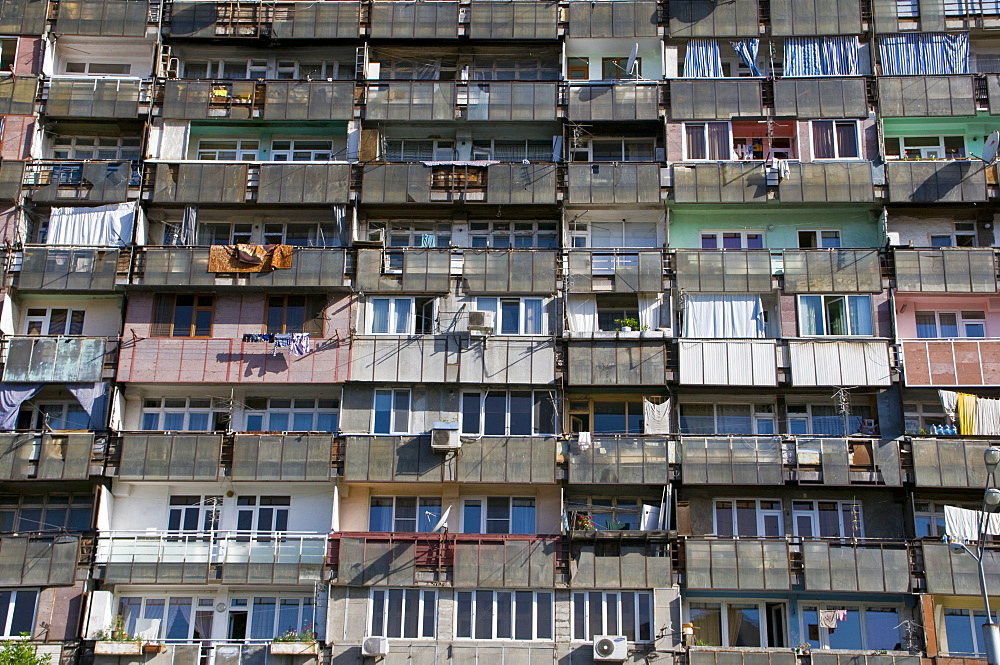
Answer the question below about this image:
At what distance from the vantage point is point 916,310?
3878 centimetres

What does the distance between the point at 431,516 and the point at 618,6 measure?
61.8 ft

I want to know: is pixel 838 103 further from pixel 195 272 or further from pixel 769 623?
pixel 195 272

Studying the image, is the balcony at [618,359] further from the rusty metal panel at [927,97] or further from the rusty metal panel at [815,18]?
the rusty metal panel at [815,18]

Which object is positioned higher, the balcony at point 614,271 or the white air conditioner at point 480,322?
the balcony at point 614,271

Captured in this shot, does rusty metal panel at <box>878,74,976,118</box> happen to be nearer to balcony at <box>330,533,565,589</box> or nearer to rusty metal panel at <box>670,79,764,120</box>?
rusty metal panel at <box>670,79,764,120</box>

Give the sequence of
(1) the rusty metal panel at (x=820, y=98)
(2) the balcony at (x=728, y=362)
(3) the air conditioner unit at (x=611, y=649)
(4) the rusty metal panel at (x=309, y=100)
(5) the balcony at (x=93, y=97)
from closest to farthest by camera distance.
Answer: (3) the air conditioner unit at (x=611, y=649), (2) the balcony at (x=728, y=362), (1) the rusty metal panel at (x=820, y=98), (5) the balcony at (x=93, y=97), (4) the rusty metal panel at (x=309, y=100)

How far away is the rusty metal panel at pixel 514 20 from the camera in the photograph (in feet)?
136

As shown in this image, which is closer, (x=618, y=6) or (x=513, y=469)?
(x=513, y=469)

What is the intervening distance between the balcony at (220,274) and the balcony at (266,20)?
8.34 meters

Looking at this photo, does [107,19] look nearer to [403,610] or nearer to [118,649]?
[118,649]

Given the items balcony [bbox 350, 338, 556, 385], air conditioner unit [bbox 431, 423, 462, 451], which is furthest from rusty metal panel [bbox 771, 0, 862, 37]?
air conditioner unit [bbox 431, 423, 462, 451]

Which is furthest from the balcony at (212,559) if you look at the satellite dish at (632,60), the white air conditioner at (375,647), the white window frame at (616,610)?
the satellite dish at (632,60)

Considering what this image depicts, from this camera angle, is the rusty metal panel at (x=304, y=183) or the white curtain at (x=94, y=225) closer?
the white curtain at (x=94, y=225)

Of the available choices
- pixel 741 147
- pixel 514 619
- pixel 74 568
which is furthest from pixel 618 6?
pixel 74 568
